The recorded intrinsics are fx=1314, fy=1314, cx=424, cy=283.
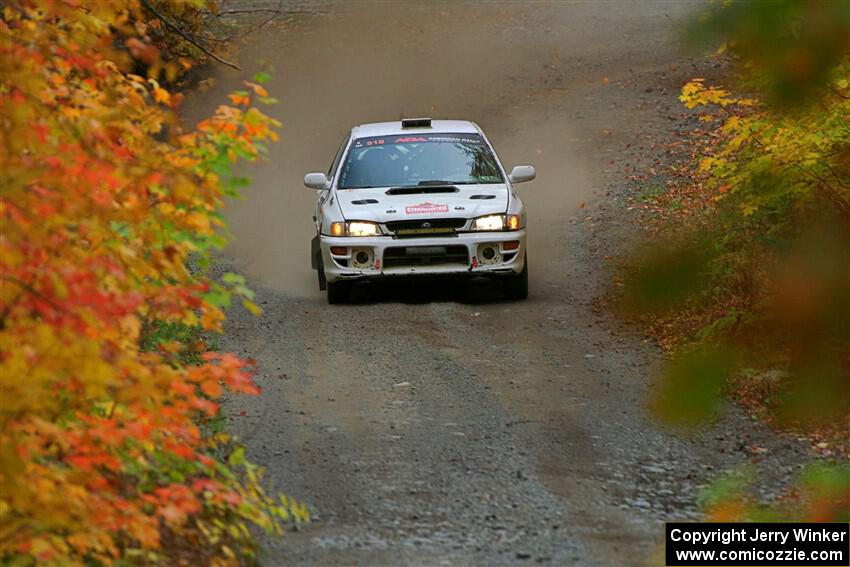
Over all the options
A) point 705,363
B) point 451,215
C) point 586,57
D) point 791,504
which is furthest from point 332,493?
point 586,57

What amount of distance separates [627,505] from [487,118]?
824 inches

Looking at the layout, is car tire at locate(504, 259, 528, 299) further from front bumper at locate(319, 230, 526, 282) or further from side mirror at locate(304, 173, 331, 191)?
side mirror at locate(304, 173, 331, 191)

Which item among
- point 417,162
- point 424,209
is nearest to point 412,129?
point 417,162

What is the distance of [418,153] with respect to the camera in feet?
46.0

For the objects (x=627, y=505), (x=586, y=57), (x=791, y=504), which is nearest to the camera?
(x=791, y=504)

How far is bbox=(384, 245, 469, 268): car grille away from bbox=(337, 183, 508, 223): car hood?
0.31 metres

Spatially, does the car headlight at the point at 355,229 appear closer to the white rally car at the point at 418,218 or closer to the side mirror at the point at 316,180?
the white rally car at the point at 418,218

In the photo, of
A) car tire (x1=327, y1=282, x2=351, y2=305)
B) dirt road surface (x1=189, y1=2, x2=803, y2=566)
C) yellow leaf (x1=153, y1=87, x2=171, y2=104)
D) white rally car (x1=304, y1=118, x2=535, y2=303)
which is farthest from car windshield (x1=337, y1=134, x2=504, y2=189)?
yellow leaf (x1=153, y1=87, x2=171, y2=104)

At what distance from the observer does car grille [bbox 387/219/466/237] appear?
1299 cm

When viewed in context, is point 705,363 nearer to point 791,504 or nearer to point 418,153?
point 791,504

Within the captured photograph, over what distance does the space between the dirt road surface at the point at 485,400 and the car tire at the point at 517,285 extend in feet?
0.75

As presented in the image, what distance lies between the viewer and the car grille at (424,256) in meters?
13.0

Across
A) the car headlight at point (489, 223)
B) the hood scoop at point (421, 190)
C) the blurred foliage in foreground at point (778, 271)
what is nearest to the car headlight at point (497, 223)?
the car headlight at point (489, 223)

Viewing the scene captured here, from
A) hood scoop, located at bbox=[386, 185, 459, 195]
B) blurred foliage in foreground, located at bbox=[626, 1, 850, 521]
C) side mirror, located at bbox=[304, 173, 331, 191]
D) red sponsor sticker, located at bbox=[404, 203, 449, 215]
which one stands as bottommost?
red sponsor sticker, located at bbox=[404, 203, 449, 215]
